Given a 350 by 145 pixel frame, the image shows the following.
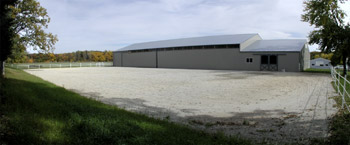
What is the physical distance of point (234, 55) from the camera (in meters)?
31.7

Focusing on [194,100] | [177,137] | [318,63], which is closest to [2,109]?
[177,137]

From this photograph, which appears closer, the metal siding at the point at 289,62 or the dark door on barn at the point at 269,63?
the metal siding at the point at 289,62

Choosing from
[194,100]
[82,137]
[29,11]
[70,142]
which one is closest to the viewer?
[70,142]

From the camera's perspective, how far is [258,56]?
29516mm

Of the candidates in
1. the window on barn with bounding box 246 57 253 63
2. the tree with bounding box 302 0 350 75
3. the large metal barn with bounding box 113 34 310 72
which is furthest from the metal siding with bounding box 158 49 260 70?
the tree with bounding box 302 0 350 75

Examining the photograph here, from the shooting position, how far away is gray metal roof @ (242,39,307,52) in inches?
1113

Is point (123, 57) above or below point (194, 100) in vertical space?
above

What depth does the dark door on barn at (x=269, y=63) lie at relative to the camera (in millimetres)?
28394

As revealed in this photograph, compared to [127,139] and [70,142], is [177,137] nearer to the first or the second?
[127,139]

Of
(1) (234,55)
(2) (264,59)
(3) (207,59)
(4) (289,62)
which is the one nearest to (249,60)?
(2) (264,59)

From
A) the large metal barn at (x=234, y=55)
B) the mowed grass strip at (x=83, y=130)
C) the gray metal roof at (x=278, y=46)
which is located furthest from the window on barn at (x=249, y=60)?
the mowed grass strip at (x=83, y=130)

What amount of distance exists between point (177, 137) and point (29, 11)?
21.7 metres

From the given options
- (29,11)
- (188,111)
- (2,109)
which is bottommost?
(188,111)

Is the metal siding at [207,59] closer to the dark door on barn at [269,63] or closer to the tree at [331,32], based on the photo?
the dark door on barn at [269,63]
